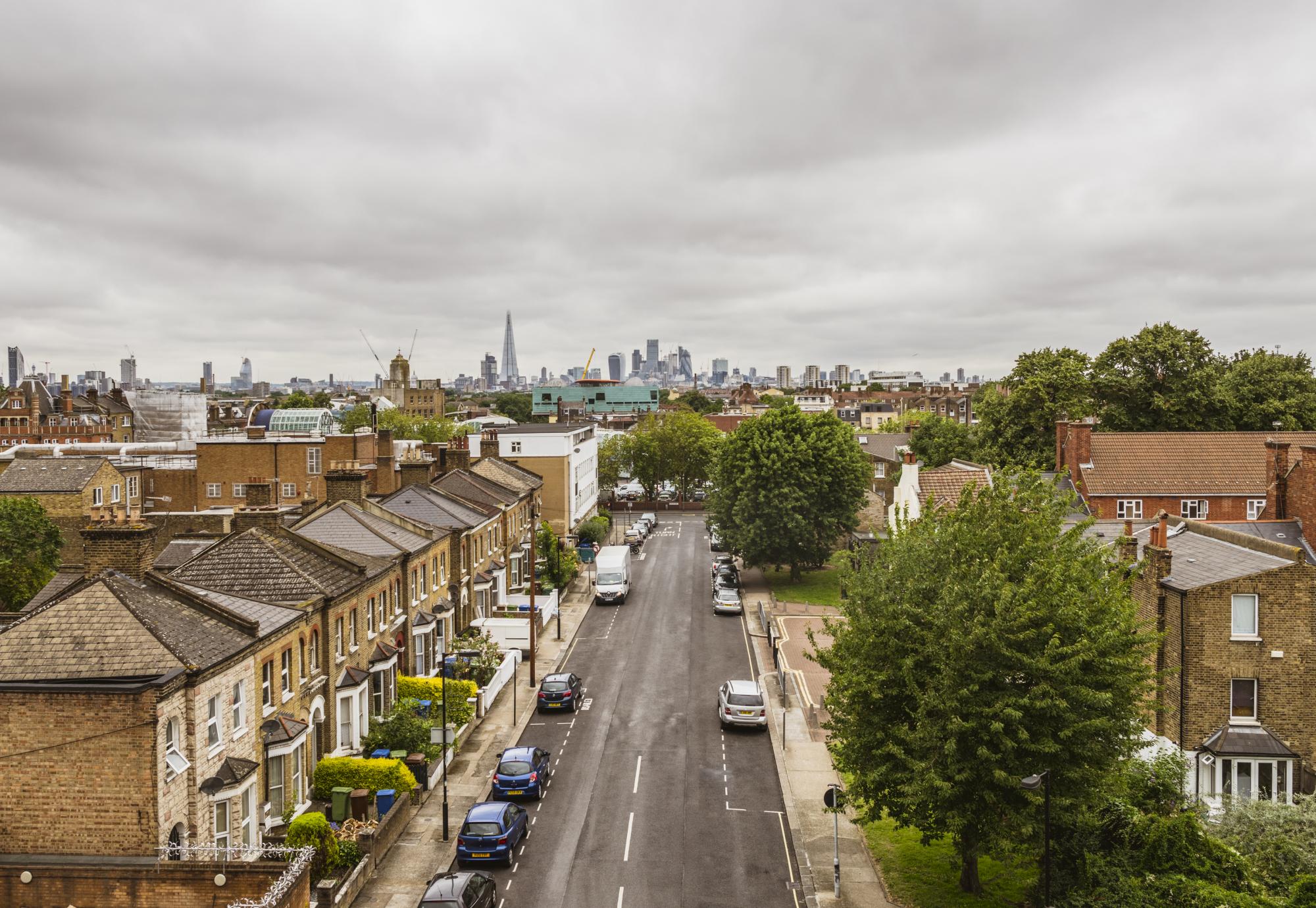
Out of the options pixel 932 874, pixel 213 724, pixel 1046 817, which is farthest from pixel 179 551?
pixel 1046 817

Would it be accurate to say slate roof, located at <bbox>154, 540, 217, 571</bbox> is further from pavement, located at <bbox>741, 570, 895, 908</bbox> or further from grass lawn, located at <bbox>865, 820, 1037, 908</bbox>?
grass lawn, located at <bbox>865, 820, 1037, 908</bbox>

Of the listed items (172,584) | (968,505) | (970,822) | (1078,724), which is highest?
(968,505)

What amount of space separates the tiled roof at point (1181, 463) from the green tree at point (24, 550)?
52.5 metres

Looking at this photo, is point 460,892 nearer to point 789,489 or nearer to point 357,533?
point 357,533

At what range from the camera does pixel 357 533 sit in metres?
36.7

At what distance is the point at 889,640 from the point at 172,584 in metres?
17.5

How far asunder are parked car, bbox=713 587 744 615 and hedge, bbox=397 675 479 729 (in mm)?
21701

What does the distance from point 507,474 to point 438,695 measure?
3209 centimetres

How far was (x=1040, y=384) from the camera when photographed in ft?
222

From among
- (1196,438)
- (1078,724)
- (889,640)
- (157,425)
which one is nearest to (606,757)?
(889,640)

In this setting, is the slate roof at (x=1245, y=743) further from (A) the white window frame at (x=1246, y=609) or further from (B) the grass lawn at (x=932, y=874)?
(B) the grass lawn at (x=932, y=874)

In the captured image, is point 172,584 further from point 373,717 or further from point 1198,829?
point 1198,829

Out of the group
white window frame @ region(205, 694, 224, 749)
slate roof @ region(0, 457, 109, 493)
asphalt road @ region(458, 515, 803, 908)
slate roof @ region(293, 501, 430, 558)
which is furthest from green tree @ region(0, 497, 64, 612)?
white window frame @ region(205, 694, 224, 749)

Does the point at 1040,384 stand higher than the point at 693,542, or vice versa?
the point at 1040,384
